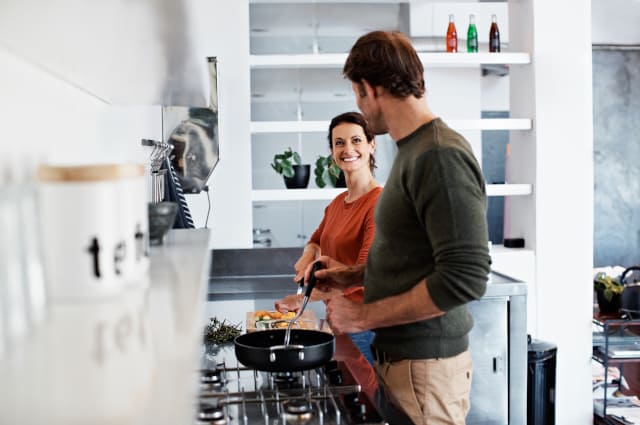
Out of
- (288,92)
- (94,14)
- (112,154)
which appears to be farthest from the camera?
(288,92)

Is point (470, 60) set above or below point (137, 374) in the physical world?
above

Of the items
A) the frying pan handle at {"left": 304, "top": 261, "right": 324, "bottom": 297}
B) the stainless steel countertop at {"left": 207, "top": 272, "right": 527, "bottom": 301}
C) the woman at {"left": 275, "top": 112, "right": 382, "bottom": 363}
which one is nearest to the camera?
the frying pan handle at {"left": 304, "top": 261, "right": 324, "bottom": 297}

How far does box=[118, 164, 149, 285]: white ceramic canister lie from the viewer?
828 mm

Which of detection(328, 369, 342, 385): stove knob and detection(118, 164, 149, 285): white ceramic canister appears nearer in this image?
detection(118, 164, 149, 285): white ceramic canister

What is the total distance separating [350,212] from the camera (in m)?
2.86

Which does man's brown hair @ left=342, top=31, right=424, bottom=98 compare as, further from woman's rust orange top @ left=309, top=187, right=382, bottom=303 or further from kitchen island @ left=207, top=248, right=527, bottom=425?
kitchen island @ left=207, top=248, right=527, bottom=425

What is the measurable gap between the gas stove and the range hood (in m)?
0.68

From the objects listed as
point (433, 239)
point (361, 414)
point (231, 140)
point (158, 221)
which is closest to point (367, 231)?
point (433, 239)

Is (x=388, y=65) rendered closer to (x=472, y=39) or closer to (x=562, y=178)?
(x=562, y=178)

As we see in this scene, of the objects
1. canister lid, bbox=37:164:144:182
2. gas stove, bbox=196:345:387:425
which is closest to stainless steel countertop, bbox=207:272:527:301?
gas stove, bbox=196:345:387:425

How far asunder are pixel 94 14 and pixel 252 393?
1.10m

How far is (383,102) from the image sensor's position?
1.91 m

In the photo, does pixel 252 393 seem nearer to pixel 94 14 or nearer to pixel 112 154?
pixel 112 154

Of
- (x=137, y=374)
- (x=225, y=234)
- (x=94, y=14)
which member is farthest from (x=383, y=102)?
(x=225, y=234)
